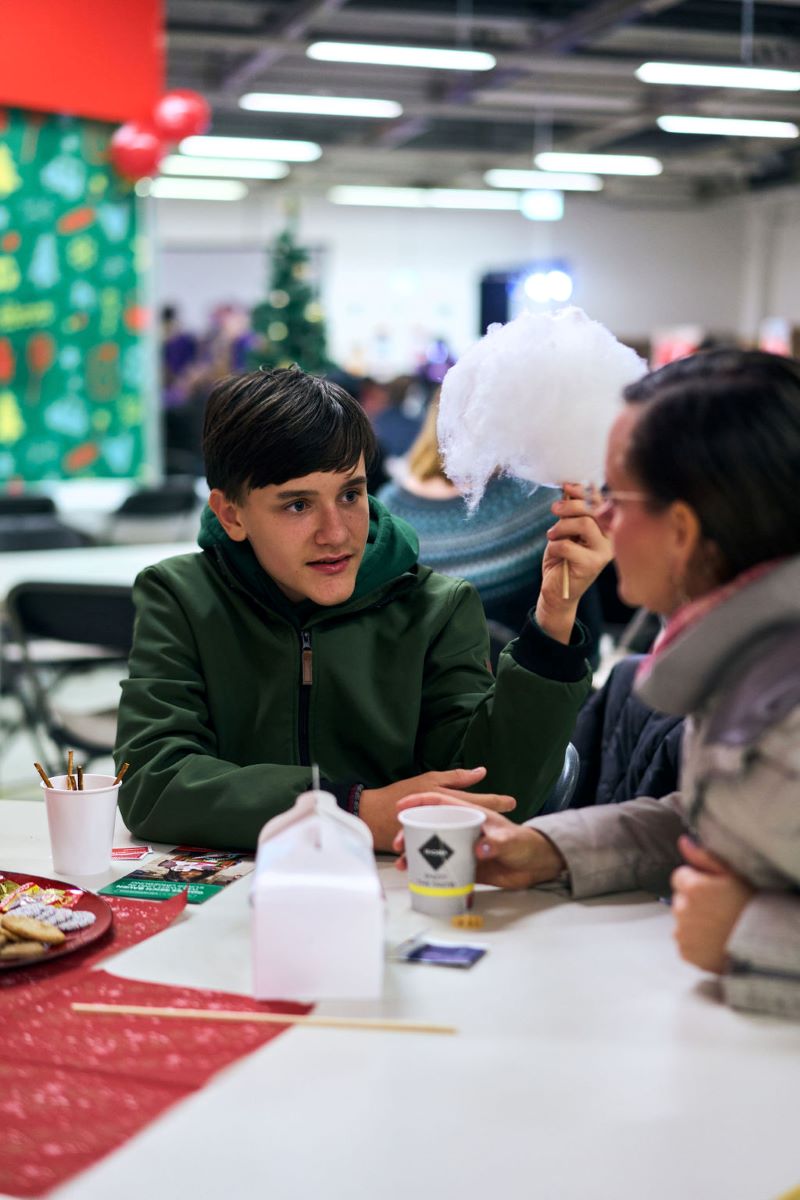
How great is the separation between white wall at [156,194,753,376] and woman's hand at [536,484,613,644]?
1388 centimetres

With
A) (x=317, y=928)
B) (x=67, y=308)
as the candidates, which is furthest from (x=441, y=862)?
(x=67, y=308)

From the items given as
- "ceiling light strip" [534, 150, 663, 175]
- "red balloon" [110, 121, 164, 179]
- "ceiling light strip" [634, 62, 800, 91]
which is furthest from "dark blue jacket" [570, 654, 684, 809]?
"ceiling light strip" [534, 150, 663, 175]

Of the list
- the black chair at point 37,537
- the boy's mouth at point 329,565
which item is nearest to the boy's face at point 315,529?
the boy's mouth at point 329,565

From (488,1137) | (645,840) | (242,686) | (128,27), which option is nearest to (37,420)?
(128,27)

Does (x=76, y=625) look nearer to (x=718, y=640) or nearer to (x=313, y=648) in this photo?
(x=313, y=648)

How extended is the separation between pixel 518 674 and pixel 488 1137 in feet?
2.64

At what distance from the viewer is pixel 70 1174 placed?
0.94m

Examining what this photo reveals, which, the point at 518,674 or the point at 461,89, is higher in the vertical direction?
the point at 461,89

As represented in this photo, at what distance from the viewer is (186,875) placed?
1.58 m

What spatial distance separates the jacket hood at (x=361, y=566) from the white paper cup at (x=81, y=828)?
0.39 meters

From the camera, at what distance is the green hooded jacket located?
1.76 m

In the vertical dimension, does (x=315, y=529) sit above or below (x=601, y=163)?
below

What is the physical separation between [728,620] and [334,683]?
0.81 metres

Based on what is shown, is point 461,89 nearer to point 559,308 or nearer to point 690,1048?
point 559,308
